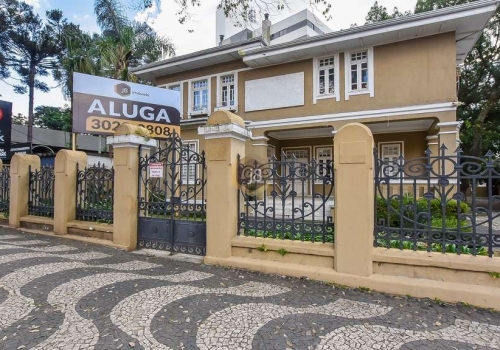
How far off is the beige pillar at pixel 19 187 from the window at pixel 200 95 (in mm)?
8306

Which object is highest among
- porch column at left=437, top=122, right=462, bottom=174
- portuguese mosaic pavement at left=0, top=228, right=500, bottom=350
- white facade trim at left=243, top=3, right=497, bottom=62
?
white facade trim at left=243, top=3, right=497, bottom=62

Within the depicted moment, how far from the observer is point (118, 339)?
2768 mm

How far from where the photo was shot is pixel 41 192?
8312 mm

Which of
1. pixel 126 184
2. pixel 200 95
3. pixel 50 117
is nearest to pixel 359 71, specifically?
pixel 200 95

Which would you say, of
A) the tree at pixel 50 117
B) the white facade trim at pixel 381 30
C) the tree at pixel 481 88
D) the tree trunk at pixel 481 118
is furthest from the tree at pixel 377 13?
the tree at pixel 50 117

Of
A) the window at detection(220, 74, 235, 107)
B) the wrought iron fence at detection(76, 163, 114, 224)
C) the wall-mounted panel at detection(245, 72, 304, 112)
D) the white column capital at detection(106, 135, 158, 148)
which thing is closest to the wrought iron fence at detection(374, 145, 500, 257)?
the white column capital at detection(106, 135, 158, 148)

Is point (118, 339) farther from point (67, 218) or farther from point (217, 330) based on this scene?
point (67, 218)

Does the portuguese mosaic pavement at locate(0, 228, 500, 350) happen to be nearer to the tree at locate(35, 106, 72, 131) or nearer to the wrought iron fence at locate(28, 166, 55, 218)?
the wrought iron fence at locate(28, 166, 55, 218)

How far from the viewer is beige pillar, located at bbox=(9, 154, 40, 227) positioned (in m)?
8.44

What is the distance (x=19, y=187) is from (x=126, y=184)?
15.0ft

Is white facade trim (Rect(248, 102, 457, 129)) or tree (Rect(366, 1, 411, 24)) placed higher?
tree (Rect(366, 1, 411, 24))

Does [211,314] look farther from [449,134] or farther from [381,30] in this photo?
[381,30]

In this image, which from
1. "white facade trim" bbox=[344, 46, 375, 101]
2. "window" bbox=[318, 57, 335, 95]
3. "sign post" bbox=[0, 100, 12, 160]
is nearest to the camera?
"white facade trim" bbox=[344, 46, 375, 101]

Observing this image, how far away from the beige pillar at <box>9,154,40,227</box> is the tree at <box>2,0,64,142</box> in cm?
1578
